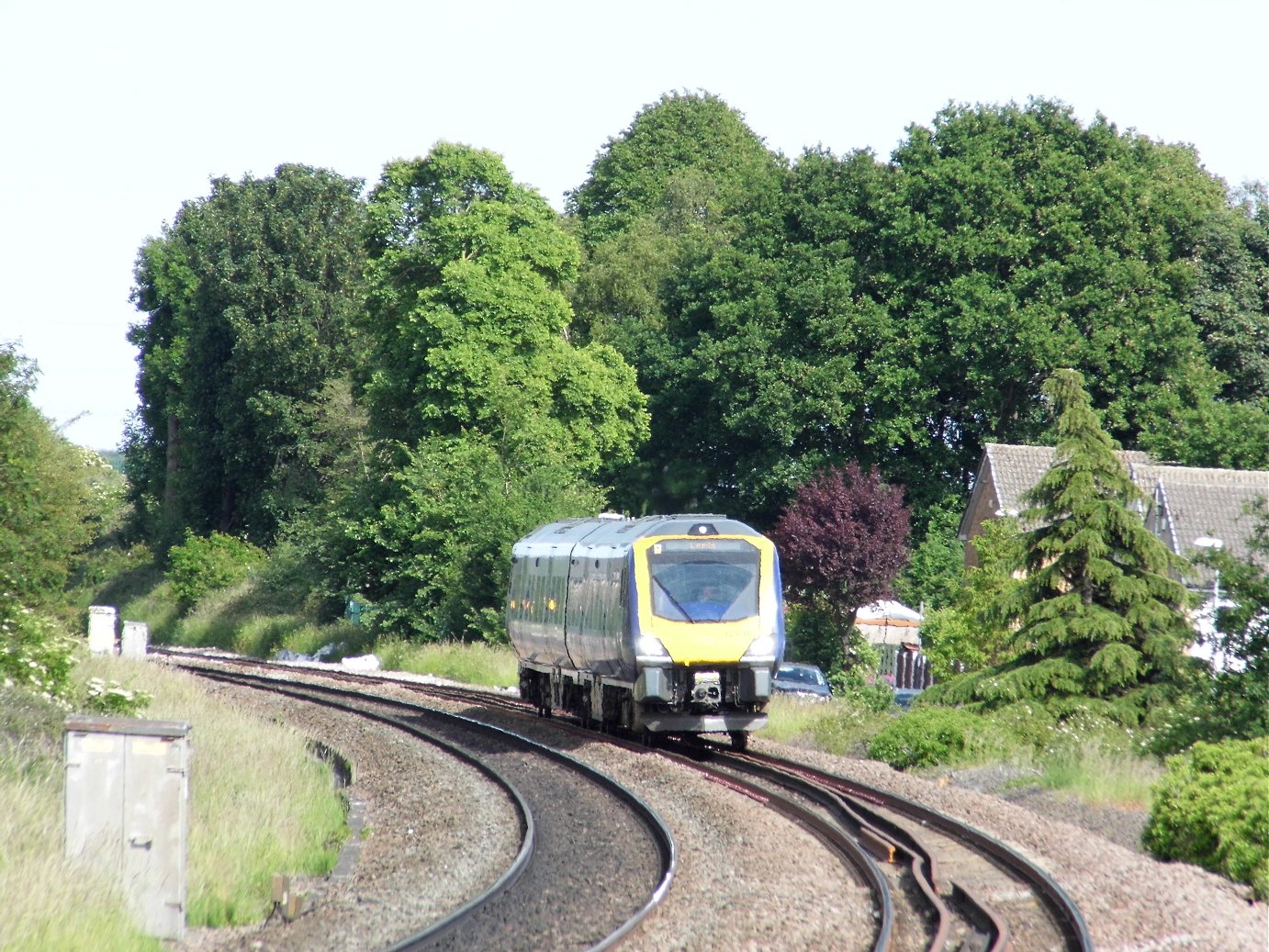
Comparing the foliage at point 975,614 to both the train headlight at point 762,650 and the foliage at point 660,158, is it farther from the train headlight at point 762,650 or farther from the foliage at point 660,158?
the foliage at point 660,158

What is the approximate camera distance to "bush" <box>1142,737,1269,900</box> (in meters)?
11.9

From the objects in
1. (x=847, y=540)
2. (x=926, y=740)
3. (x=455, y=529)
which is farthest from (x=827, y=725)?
(x=455, y=529)

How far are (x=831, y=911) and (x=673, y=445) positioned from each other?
1693 inches

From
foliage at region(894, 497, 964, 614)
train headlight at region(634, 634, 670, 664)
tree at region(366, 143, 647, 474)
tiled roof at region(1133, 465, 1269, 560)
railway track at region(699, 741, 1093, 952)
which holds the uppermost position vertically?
tree at region(366, 143, 647, 474)

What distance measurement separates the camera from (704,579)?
20.4 metres

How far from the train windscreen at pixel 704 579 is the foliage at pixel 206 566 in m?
39.7

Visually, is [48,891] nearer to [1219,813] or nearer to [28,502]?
[1219,813]

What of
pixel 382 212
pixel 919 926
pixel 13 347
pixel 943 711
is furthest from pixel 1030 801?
pixel 382 212

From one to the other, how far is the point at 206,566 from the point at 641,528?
3963 centimetres

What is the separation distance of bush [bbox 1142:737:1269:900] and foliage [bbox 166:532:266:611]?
4759cm

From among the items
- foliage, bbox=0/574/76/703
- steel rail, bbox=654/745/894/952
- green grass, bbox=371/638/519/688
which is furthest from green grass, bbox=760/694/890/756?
green grass, bbox=371/638/519/688

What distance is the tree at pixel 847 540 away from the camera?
4191 cm

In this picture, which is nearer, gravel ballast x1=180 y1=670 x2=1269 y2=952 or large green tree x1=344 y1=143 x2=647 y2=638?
gravel ballast x1=180 y1=670 x2=1269 y2=952

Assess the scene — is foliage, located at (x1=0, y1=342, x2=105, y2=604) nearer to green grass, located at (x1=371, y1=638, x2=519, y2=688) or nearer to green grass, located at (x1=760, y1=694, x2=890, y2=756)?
green grass, located at (x1=371, y1=638, x2=519, y2=688)
